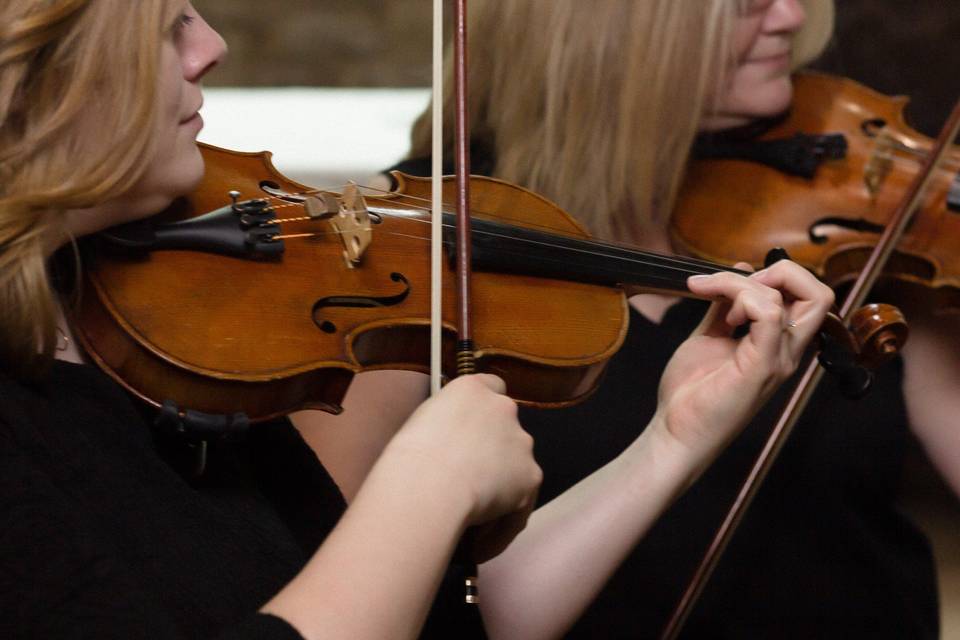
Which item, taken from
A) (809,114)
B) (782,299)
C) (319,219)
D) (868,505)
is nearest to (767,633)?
(868,505)

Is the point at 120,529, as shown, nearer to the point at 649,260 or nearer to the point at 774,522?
the point at 649,260

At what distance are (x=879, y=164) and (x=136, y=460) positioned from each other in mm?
864

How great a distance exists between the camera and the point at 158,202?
710 millimetres

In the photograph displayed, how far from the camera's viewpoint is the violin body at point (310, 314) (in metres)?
0.70

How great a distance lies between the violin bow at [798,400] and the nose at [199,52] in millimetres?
582

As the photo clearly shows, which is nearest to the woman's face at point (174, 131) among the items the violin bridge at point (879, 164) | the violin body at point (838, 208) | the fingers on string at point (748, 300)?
the fingers on string at point (748, 300)

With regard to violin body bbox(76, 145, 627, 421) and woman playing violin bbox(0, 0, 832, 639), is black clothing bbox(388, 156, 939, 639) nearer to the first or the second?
violin body bbox(76, 145, 627, 421)

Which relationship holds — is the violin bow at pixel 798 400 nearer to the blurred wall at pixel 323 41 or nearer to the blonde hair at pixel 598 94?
the blonde hair at pixel 598 94

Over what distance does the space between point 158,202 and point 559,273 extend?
12.6 inches

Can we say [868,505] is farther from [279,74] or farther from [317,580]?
[279,74]

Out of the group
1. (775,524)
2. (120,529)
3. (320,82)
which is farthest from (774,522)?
(320,82)

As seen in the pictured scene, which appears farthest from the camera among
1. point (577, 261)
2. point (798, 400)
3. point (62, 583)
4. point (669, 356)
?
point (669, 356)

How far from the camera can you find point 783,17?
48.8 inches

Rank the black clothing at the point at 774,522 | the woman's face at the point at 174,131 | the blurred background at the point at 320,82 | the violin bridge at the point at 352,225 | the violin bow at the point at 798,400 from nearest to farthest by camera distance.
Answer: the woman's face at the point at 174,131 → the violin bridge at the point at 352,225 → the violin bow at the point at 798,400 → the black clothing at the point at 774,522 → the blurred background at the point at 320,82
